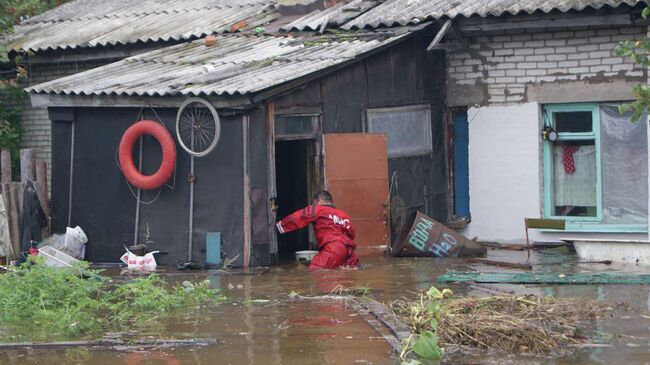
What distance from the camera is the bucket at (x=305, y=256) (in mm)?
14906

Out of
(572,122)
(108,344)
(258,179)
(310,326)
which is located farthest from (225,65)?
(108,344)

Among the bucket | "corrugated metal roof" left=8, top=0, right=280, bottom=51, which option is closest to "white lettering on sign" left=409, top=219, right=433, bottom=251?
the bucket

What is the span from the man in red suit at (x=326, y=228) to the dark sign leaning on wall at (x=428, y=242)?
128 cm

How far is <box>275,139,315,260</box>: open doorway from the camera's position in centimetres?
1630

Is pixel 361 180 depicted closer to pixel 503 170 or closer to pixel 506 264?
pixel 506 264

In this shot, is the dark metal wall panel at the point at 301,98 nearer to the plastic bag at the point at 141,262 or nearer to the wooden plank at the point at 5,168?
the plastic bag at the point at 141,262

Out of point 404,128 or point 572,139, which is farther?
point 404,128

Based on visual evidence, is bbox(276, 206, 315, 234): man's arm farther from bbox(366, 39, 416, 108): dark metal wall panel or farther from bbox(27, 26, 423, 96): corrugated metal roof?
bbox(366, 39, 416, 108): dark metal wall panel

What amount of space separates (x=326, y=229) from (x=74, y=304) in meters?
4.08

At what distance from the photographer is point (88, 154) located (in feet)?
49.9

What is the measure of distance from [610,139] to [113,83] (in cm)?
643

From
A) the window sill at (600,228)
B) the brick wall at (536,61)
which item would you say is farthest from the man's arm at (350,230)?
the brick wall at (536,61)

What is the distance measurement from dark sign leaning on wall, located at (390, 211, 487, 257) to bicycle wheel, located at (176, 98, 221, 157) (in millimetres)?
2918

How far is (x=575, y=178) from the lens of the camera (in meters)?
16.2
